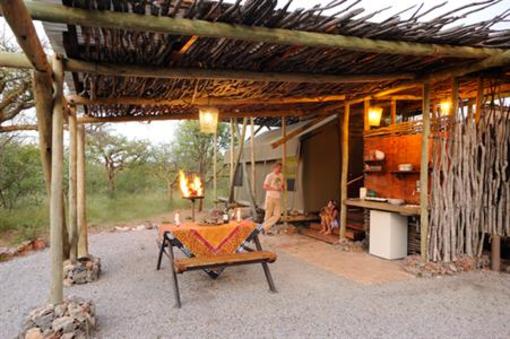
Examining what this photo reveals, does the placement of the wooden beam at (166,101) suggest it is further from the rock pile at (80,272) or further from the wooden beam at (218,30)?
the wooden beam at (218,30)

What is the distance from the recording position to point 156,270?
4.39m

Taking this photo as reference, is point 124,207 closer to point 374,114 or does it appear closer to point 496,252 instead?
point 374,114

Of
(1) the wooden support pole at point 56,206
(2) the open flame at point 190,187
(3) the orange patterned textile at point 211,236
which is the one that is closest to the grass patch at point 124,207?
(2) the open flame at point 190,187

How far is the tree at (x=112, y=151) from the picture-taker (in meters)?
10.8

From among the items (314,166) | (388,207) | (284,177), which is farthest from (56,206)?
(314,166)

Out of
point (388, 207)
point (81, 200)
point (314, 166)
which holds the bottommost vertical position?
point (388, 207)

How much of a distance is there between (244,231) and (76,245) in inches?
77.2

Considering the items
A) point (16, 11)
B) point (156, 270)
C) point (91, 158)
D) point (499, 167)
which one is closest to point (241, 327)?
point (156, 270)

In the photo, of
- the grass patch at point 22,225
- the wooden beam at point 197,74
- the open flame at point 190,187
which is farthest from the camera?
the grass patch at point 22,225

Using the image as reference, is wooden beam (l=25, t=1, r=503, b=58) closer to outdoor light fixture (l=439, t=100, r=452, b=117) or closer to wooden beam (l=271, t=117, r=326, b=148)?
outdoor light fixture (l=439, t=100, r=452, b=117)

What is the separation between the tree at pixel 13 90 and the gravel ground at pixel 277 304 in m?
2.51

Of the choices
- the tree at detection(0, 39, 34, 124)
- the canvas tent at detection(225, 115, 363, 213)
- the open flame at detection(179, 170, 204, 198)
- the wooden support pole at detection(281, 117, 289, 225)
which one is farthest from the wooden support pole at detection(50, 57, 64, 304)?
the canvas tent at detection(225, 115, 363, 213)

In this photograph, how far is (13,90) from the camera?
5516mm

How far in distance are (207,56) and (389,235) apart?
3431 mm
